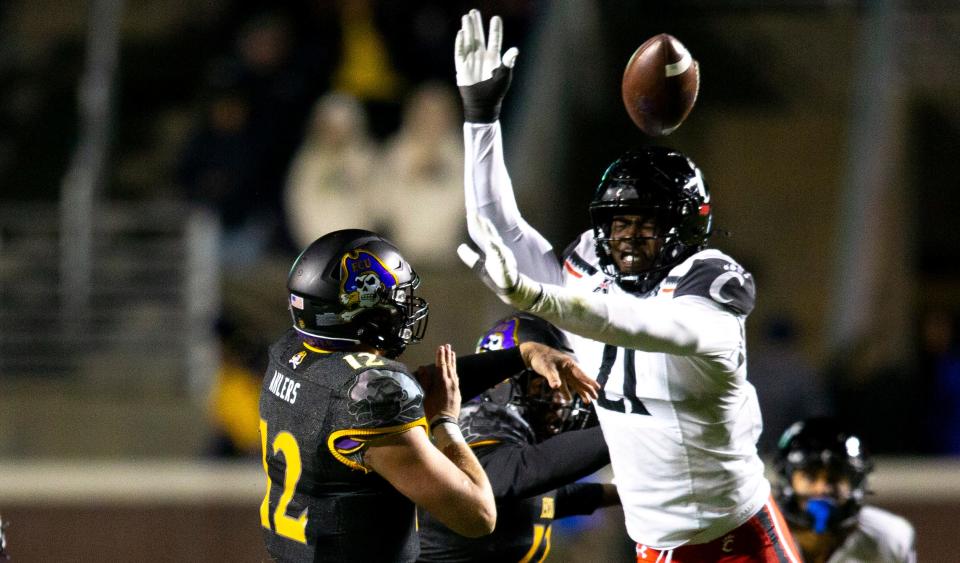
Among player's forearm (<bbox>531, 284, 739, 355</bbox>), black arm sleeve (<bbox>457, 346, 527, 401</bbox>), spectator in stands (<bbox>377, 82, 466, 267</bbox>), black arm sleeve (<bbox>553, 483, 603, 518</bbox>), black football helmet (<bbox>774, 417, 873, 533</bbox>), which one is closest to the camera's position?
player's forearm (<bbox>531, 284, 739, 355</bbox>)

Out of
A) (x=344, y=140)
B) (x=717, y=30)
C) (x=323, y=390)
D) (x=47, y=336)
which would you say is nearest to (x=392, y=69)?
(x=344, y=140)

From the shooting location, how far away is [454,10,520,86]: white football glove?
12.4 feet

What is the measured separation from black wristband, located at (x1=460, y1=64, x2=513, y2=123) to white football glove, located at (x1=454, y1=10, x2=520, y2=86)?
0.05ft

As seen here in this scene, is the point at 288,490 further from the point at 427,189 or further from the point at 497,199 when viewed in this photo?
the point at 427,189

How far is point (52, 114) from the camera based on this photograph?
1078cm

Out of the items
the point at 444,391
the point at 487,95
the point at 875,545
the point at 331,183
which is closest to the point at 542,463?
the point at 444,391

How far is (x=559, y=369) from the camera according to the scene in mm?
3512

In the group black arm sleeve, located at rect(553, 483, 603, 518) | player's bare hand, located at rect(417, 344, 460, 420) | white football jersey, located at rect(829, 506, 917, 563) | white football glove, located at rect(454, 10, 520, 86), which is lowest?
white football jersey, located at rect(829, 506, 917, 563)

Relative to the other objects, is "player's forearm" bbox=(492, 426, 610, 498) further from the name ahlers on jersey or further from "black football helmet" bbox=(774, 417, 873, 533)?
"black football helmet" bbox=(774, 417, 873, 533)

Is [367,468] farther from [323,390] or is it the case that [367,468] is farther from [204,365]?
[204,365]

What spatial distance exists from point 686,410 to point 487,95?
41.9 inches

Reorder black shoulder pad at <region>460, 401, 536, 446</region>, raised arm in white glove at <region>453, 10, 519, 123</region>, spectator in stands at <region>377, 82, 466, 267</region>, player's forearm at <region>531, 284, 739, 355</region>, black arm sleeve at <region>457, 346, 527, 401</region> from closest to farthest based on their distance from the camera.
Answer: player's forearm at <region>531, 284, 739, 355</region> → black arm sleeve at <region>457, 346, 527, 401</region> → raised arm in white glove at <region>453, 10, 519, 123</region> → black shoulder pad at <region>460, 401, 536, 446</region> → spectator in stands at <region>377, 82, 466, 267</region>

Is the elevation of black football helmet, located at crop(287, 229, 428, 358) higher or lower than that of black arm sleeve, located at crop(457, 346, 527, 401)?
higher

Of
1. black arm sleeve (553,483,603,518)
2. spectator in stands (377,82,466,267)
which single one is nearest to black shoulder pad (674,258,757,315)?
black arm sleeve (553,483,603,518)
